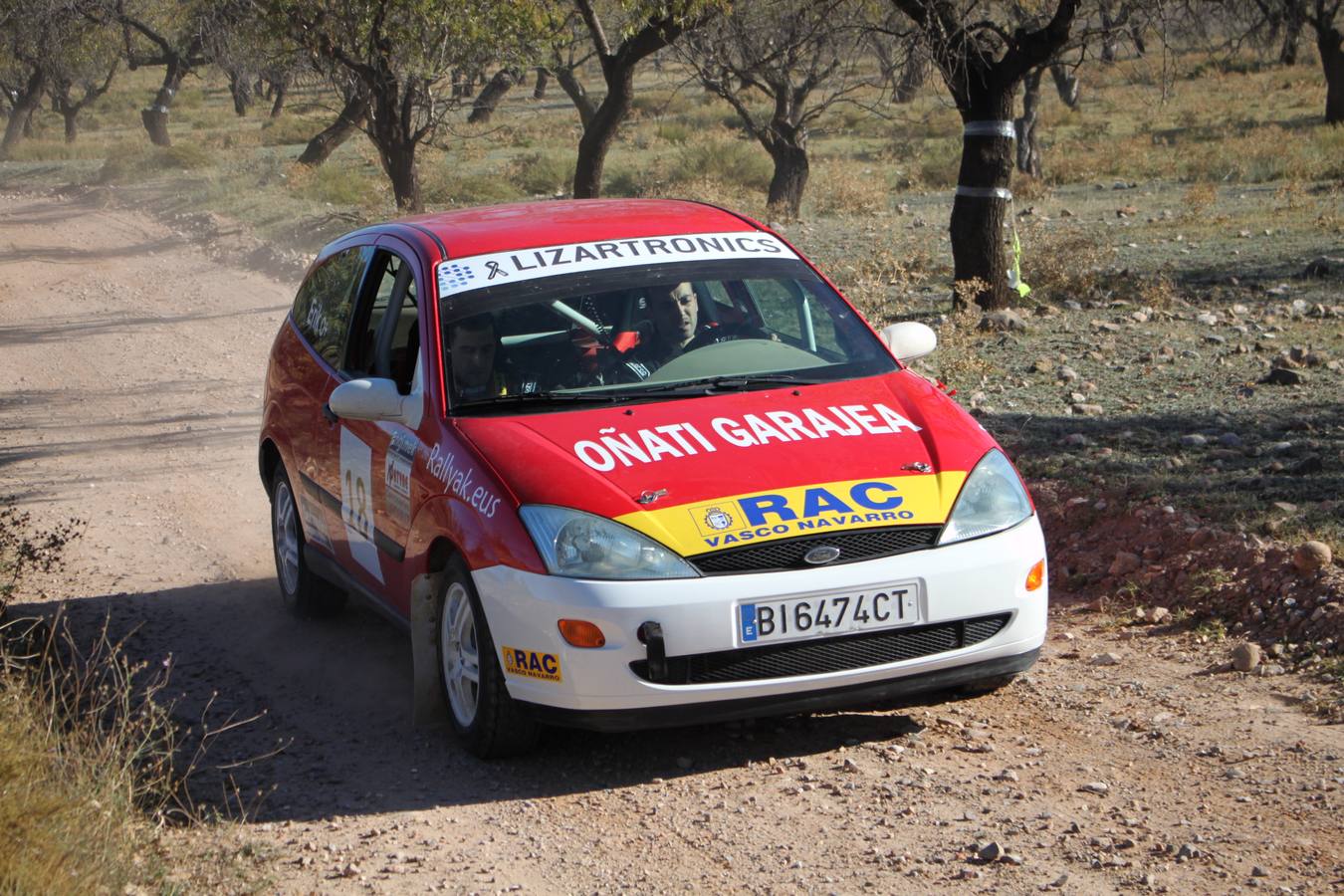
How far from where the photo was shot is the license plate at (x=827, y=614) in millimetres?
4219

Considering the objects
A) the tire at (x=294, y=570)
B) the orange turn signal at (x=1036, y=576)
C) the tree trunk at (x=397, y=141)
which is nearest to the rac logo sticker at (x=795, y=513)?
the orange turn signal at (x=1036, y=576)

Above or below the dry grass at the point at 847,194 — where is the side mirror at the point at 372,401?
above

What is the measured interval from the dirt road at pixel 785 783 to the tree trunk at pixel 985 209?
6853mm

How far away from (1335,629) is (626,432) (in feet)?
8.71

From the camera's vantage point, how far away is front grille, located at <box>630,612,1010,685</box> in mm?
4238

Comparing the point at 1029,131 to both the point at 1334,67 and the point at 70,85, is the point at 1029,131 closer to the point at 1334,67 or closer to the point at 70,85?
the point at 1334,67

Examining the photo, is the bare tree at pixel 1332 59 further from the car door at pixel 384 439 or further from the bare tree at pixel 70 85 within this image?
the bare tree at pixel 70 85

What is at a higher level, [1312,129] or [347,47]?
[347,47]

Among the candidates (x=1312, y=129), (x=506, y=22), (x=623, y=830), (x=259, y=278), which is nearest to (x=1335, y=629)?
(x=623, y=830)

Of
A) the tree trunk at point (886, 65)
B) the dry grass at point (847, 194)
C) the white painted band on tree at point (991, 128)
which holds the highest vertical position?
the tree trunk at point (886, 65)

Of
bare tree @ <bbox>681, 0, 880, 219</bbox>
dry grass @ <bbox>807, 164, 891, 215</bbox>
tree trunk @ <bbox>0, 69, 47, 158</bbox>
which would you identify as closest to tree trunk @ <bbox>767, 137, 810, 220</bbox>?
bare tree @ <bbox>681, 0, 880, 219</bbox>

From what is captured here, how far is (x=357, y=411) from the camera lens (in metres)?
5.22

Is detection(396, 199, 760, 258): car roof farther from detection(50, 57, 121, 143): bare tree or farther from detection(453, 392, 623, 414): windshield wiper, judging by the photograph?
detection(50, 57, 121, 143): bare tree

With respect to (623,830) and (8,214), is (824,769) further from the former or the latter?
(8,214)
